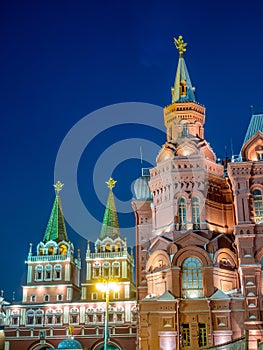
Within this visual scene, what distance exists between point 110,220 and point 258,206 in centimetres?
2785

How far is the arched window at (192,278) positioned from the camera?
3803cm

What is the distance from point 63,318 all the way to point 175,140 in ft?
84.6

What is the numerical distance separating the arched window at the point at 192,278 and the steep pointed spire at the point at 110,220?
24.3 m

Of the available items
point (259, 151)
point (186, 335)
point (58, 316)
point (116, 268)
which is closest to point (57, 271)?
point (58, 316)

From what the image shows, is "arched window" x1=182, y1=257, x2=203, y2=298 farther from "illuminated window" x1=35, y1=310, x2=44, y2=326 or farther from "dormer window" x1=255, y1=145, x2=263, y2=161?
"illuminated window" x1=35, y1=310, x2=44, y2=326

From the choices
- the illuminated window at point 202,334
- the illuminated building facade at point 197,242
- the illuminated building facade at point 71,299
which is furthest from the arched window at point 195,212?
the illuminated building facade at point 71,299

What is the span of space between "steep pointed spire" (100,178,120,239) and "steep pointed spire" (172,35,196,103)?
814 inches

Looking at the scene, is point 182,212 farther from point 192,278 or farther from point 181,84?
point 181,84

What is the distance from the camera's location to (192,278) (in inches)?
1512

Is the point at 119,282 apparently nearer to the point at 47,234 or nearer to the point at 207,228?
the point at 47,234

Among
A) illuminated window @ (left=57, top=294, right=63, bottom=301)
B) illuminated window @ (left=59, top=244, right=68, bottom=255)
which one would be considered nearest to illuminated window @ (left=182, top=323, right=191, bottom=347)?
illuminated window @ (left=57, top=294, right=63, bottom=301)

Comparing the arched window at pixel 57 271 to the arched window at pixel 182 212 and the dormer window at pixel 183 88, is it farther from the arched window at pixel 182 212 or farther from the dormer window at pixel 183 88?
the dormer window at pixel 183 88

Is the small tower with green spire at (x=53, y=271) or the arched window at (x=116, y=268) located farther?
the arched window at (x=116, y=268)

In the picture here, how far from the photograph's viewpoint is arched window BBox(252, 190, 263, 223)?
128ft
